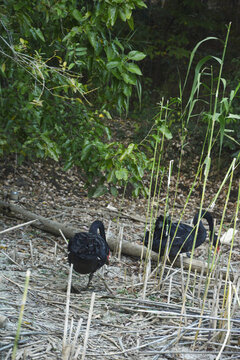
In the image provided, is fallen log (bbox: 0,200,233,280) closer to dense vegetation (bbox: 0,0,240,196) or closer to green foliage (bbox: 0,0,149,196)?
dense vegetation (bbox: 0,0,240,196)

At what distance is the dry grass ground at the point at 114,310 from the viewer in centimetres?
250

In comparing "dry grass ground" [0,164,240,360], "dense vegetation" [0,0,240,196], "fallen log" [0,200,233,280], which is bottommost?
"fallen log" [0,200,233,280]

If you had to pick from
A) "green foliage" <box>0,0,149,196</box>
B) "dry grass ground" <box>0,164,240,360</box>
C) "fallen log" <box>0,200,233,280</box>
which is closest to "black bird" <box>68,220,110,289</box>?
"dry grass ground" <box>0,164,240,360</box>

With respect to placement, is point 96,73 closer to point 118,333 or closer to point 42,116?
point 42,116

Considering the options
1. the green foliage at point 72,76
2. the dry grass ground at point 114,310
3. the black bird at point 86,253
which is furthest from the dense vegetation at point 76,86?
the dry grass ground at point 114,310

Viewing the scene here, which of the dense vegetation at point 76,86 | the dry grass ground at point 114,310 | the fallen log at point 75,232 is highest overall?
the dense vegetation at point 76,86

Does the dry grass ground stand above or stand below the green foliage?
below

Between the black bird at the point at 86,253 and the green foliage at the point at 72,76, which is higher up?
the green foliage at the point at 72,76

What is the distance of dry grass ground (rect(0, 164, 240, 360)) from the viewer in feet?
8.19

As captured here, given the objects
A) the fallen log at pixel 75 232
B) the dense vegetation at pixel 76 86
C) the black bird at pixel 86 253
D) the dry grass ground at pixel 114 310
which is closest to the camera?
the dry grass ground at pixel 114 310

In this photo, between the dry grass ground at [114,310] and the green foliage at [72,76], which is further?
the green foliage at [72,76]

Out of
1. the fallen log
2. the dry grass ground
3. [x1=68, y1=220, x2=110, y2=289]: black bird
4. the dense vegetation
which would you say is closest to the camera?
the dry grass ground

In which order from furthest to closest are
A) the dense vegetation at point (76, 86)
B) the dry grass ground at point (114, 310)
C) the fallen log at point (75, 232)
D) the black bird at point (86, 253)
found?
the fallen log at point (75, 232)
the black bird at point (86, 253)
the dense vegetation at point (76, 86)
the dry grass ground at point (114, 310)

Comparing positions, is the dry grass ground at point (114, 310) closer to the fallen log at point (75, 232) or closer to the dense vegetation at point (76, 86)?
the fallen log at point (75, 232)
